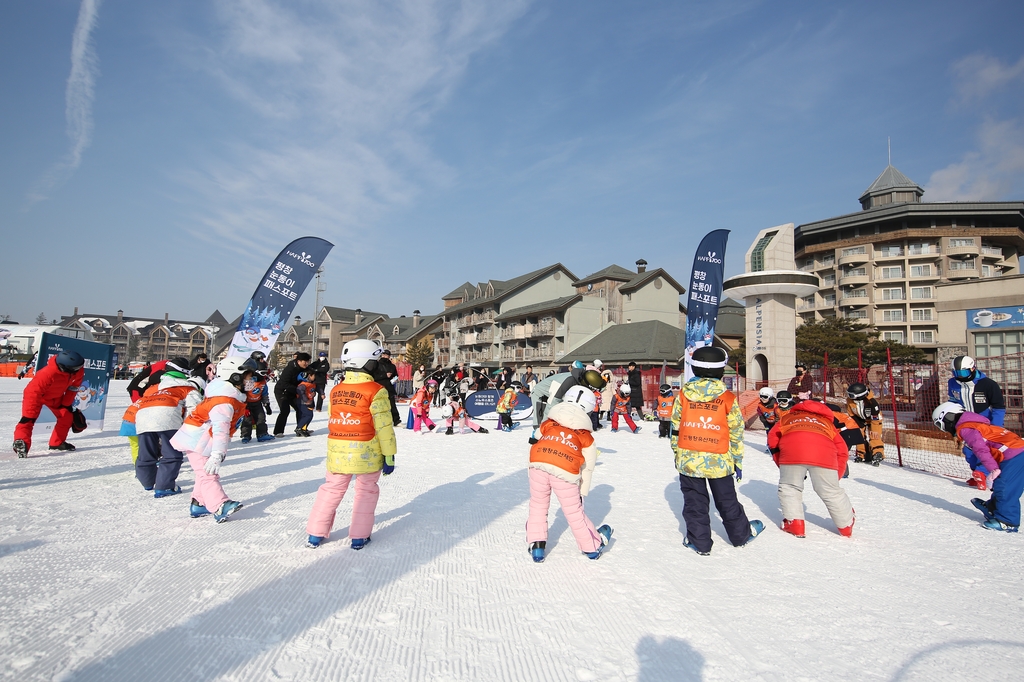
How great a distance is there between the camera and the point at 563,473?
3.68 metres

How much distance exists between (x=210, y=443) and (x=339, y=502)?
1.54 metres

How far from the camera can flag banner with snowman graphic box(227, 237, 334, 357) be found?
12.9 metres

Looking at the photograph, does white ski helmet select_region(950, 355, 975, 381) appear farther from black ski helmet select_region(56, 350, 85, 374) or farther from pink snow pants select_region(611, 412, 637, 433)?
black ski helmet select_region(56, 350, 85, 374)

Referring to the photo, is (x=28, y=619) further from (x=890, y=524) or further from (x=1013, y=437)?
(x=1013, y=437)

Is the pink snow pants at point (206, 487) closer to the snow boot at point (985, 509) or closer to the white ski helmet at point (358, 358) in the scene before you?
the white ski helmet at point (358, 358)

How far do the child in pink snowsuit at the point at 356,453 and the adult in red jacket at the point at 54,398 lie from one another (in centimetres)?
593

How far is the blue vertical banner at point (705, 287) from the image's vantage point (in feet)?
48.3

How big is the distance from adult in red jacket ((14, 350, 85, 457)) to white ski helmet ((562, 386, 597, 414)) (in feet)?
24.2

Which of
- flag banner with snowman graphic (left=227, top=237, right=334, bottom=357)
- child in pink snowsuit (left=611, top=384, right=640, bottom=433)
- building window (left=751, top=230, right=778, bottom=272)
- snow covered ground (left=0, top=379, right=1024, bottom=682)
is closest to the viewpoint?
snow covered ground (left=0, top=379, right=1024, bottom=682)

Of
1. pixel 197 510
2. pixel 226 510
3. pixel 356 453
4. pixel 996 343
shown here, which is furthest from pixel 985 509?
pixel 996 343

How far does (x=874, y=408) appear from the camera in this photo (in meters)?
8.64

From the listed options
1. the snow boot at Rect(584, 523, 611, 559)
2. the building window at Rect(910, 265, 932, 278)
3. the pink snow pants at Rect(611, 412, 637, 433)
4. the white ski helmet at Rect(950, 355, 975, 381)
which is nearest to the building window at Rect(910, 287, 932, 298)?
the building window at Rect(910, 265, 932, 278)

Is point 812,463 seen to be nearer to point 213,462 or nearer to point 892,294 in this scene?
point 213,462

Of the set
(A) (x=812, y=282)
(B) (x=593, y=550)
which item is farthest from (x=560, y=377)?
(A) (x=812, y=282)
